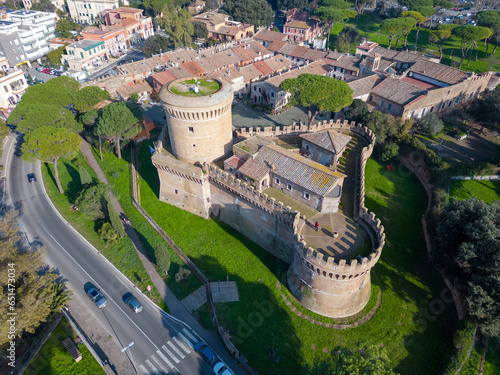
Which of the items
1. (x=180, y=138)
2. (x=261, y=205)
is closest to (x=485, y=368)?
(x=261, y=205)

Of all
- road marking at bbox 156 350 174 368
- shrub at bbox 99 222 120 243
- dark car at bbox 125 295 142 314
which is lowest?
road marking at bbox 156 350 174 368

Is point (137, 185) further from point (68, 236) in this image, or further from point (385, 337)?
point (385, 337)

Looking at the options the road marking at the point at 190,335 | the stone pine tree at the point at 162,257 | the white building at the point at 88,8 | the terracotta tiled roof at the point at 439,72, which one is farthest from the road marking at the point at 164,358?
the white building at the point at 88,8

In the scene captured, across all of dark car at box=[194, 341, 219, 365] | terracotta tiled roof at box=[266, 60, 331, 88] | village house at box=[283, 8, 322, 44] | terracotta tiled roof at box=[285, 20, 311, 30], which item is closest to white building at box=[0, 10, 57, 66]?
terracotta tiled roof at box=[266, 60, 331, 88]

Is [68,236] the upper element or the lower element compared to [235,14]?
lower

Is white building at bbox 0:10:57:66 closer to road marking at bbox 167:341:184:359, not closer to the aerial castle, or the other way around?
the aerial castle

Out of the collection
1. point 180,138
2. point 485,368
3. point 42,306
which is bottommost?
point 485,368

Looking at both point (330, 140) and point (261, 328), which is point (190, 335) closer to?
point (261, 328)
